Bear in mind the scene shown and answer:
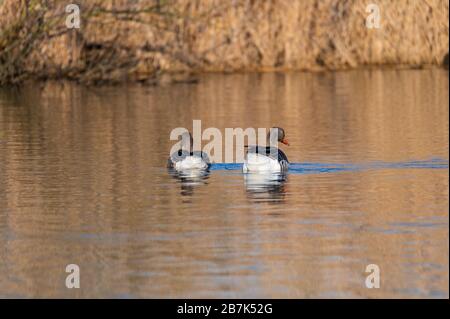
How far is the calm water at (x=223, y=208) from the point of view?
27.8 ft

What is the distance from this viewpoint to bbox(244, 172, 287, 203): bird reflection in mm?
11773

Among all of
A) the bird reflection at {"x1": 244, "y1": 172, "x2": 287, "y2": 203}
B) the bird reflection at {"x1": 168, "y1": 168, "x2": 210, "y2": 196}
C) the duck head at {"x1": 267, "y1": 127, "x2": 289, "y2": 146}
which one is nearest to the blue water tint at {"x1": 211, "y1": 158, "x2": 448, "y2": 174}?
the bird reflection at {"x1": 244, "y1": 172, "x2": 287, "y2": 203}

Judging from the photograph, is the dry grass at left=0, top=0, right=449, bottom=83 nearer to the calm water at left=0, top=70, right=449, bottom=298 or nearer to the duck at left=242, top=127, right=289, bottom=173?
the calm water at left=0, top=70, right=449, bottom=298

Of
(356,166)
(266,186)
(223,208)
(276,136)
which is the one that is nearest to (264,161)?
(266,186)

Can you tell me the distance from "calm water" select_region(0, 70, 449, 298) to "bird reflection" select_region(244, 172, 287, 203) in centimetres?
3

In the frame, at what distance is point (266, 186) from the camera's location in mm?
12469

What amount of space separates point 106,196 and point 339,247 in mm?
3023

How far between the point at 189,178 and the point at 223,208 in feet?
6.46

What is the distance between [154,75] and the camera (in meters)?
26.2

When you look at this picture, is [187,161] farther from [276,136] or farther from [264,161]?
[276,136]

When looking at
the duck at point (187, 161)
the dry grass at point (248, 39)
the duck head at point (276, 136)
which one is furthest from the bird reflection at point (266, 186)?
the dry grass at point (248, 39)

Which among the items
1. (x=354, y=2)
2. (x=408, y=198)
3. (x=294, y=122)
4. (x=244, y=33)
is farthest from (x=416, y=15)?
(x=408, y=198)

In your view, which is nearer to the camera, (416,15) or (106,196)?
(106,196)
